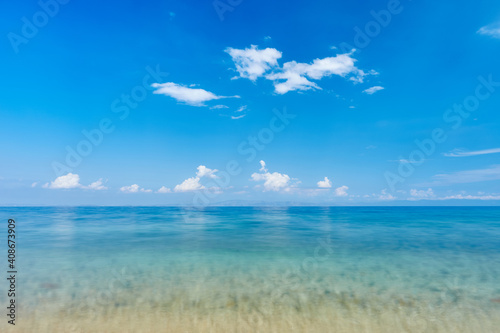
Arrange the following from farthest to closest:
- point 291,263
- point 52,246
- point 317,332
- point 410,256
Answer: point 52,246
point 410,256
point 291,263
point 317,332

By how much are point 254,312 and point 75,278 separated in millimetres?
9314

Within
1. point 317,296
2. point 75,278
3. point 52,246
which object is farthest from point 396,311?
point 52,246

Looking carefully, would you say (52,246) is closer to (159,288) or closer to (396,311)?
(159,288)

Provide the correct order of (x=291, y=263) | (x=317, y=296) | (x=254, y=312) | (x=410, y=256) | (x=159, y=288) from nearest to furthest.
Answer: (x=254, y=312)
(x=317, y=296)
(x=159, y=288)
(x=291, y=263)
(x=410, y=256)

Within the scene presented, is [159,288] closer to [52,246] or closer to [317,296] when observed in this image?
[317,296]

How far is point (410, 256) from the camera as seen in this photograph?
60.1 feet

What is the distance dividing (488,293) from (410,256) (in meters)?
7.45

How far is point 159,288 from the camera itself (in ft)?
37.4

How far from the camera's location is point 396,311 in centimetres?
931

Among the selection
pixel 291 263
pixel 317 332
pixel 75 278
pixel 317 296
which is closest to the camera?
pixel 317 332

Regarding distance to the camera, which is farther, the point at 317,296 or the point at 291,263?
the point at 291,263

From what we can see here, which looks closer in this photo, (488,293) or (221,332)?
(221,332)

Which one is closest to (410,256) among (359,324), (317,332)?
(359,324)

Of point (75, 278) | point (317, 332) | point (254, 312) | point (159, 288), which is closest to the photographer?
point (317, 332)
